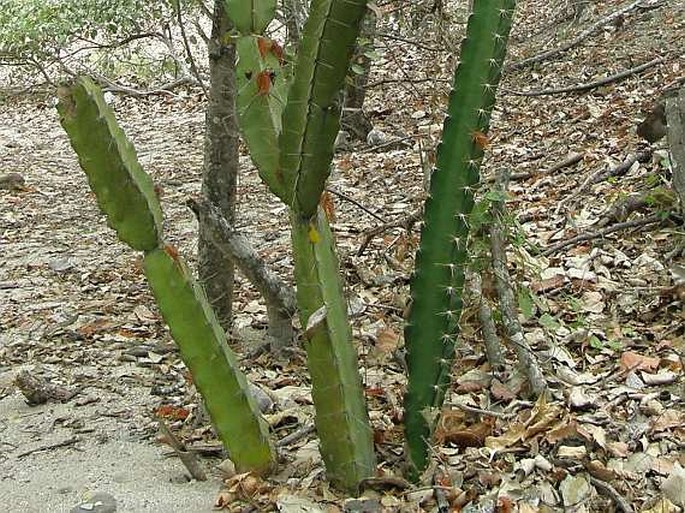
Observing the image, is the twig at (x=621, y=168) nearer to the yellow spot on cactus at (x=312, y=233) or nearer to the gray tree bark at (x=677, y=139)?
the gray tree bark at (x=677, y=139)

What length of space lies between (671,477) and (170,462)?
1.40 m

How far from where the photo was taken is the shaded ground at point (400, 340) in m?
2.67

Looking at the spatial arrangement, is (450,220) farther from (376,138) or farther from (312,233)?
(376,138)

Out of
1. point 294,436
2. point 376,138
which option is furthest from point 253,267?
point 376,138

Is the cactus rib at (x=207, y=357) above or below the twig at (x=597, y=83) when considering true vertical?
below

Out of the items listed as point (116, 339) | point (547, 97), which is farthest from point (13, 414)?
point (547, 97)

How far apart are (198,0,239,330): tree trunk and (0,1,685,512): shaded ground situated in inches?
9.2

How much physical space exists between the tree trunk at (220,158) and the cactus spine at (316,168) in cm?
112

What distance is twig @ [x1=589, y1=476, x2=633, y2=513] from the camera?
2.43 metres

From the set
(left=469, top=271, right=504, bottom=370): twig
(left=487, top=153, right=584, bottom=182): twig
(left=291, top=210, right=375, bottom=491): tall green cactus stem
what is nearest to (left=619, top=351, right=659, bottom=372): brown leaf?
(left=469, top=271, right=504, bottom=370): twig

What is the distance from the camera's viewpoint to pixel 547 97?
6.93 metres

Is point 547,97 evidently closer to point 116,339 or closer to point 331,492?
point 116,339

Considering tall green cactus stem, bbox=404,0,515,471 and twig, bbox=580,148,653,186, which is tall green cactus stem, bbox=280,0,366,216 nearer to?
tall green cactus stem, bbox=404,0,515,471

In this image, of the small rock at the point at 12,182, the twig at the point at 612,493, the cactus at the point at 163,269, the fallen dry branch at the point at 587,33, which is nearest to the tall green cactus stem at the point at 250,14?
the cactus at the point at 163,269
